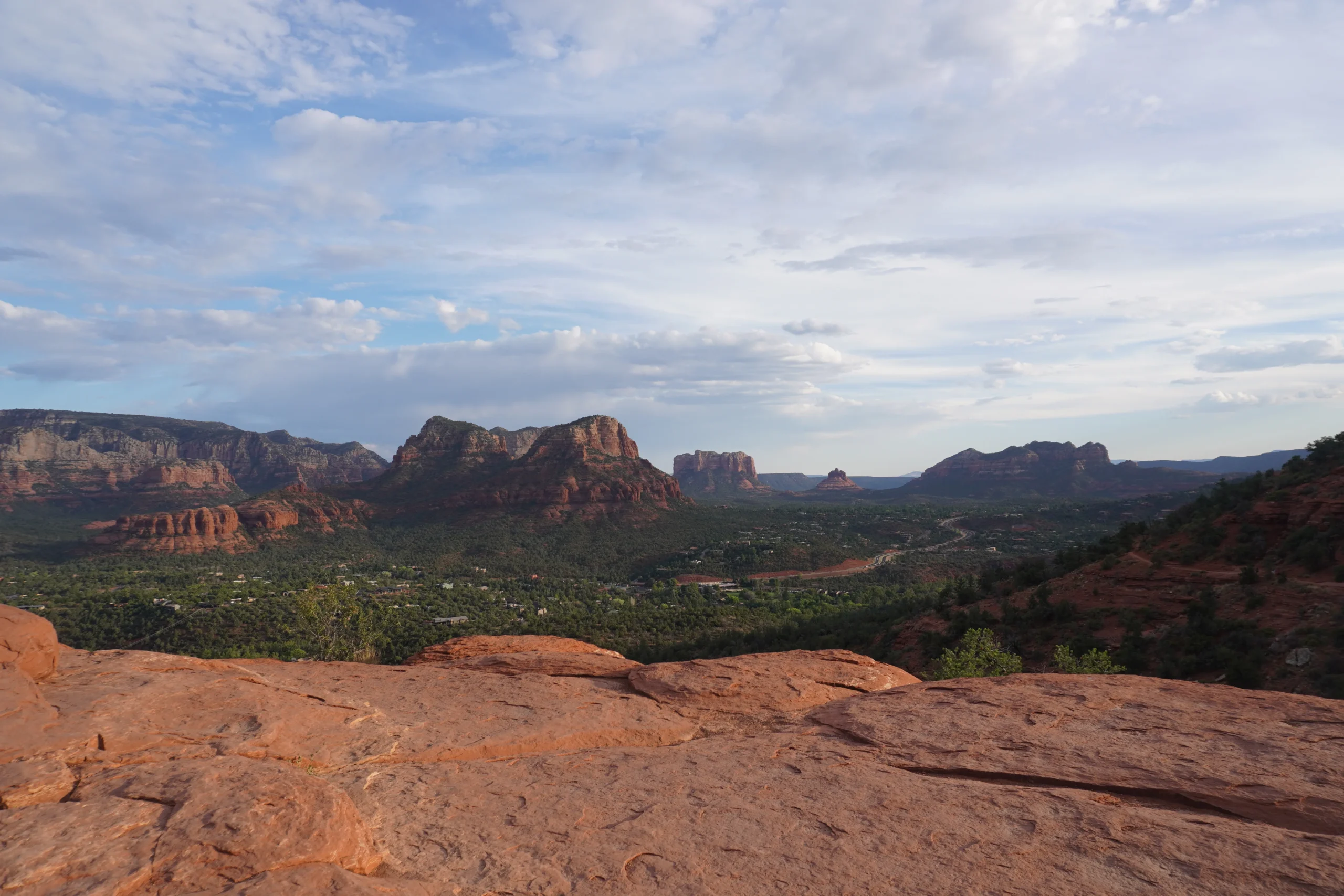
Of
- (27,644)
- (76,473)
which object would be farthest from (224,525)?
(27,644)

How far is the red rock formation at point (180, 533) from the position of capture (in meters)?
117

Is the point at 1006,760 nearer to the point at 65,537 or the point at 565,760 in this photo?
the point at 565,760

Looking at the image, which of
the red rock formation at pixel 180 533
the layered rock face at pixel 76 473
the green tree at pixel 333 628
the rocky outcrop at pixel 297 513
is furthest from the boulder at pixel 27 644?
the layered rock face at pixel 76 473

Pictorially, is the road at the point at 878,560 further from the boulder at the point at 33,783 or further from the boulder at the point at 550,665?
the boulder at the point at 33,783

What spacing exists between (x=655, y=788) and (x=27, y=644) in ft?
31.8

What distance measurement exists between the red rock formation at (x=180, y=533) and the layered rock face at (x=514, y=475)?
103 feet

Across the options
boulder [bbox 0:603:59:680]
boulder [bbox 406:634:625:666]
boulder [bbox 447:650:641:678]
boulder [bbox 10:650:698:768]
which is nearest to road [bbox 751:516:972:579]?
boulder [bbox 406:634:625:666]

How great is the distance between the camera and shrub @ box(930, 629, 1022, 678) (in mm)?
24422

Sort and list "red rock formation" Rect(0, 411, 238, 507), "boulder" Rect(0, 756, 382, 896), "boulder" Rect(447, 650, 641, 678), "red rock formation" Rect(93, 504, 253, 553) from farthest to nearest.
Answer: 1. "red rock formation" Rect(0, 411, 238, 507)
2. "red rock formation" Rect(93, 504, 253, 553)
3. "boulder" Rect(447, 650, 641, 678)
4. "boulder" Rect(0, 756, 382, 896)

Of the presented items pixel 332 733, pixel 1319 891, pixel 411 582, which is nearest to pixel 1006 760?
pixel 1319 891

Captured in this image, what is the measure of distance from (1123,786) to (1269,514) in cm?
3818

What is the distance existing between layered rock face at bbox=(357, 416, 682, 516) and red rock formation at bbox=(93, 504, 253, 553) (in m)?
31.5

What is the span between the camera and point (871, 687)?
13.3 m

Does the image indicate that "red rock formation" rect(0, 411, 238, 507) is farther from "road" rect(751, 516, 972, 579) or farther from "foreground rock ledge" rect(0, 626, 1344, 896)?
"foreground rock ledge" rect(0, 626, 1344, 896)
